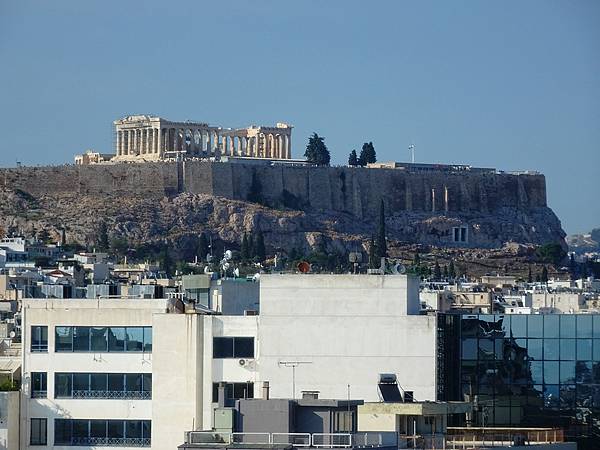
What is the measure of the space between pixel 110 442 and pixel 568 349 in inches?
247

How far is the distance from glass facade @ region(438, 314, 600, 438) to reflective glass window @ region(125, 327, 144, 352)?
13.3 feet

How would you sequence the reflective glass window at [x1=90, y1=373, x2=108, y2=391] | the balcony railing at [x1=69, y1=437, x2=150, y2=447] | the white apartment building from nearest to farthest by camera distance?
the white apartment building
the balcony railing at [x1=69, y1=437, x2=150, y2=447]
the reflective glass window at [x1=90, y1=373, x2=108, y2=391]

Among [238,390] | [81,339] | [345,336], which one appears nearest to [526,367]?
[345,336]

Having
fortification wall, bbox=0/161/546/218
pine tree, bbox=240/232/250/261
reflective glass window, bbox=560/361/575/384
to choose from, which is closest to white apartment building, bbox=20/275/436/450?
reflective glass window, bbox=560/361/575/384

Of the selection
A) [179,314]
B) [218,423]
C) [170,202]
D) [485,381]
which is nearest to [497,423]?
[485,381]

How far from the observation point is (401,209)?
18100 cm

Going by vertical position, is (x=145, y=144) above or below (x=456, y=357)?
above

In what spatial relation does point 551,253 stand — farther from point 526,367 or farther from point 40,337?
point 40,337

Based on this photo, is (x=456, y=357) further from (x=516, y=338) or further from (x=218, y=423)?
(x=218, y=423)

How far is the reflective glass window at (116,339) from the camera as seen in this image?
3406 centimetres

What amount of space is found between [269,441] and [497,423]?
811cm

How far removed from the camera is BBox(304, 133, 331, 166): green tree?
181000 mm

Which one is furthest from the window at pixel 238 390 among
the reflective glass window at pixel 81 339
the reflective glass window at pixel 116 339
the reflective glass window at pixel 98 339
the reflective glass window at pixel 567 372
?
the reflective glass window at pixel 567 372

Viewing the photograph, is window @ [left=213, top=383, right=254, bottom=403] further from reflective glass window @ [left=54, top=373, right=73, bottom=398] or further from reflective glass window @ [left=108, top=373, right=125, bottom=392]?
reflective glass window @ [left=54, top=373, right=73, bottom=398]
